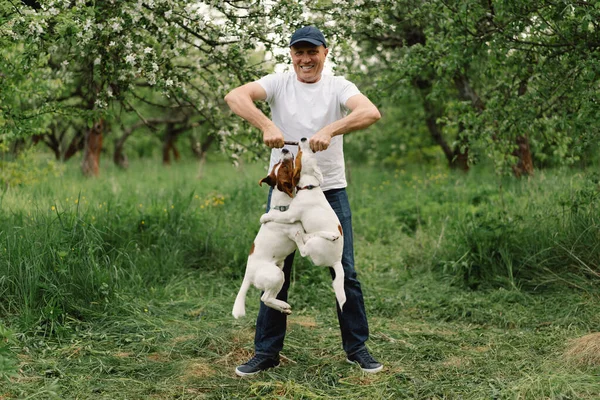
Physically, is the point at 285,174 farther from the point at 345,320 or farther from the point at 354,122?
the point at 345,320

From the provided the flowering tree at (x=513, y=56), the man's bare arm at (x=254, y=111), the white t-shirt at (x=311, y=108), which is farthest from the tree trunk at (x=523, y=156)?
the man's bare arm at (x=254, y=111)

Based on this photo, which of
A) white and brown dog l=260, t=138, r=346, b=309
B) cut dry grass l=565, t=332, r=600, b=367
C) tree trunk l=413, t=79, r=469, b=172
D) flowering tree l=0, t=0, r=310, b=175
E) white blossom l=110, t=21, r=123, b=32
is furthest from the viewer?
tree trunk l=413, t=79, r=469, b=172

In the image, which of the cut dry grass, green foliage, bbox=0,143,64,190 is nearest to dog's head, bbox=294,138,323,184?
the cut dry grass

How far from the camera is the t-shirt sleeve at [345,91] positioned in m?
4.05

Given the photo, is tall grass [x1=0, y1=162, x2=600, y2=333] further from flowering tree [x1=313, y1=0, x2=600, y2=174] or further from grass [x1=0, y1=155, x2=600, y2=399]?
flowering tree [x1=313, y1=0, x2=600, y2=174]

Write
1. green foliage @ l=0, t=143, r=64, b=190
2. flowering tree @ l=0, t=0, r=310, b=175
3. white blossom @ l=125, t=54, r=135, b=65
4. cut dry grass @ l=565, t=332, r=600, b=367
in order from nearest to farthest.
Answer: cut dry grass @ l=565, t=332, r=600, b=367 → flowering tree @ l=0, t=0, r=310, b=175 → white blossom @ l=125, t=54, r=135, b=65 → green foliage @ l=0, t=143, r=64, b=190

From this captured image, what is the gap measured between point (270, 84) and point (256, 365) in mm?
1809

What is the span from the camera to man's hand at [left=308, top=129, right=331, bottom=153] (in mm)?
3707

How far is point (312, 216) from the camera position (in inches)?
151

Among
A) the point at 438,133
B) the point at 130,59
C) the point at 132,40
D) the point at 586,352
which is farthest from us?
the point at 438,133

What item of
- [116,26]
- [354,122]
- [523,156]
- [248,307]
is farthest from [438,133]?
[354,122]

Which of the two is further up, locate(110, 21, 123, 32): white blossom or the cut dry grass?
locate(110, 21, 123, 32): white blossom

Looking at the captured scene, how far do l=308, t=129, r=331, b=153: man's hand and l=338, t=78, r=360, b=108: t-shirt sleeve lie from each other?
40 centimetres

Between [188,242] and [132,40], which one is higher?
[132,40]
